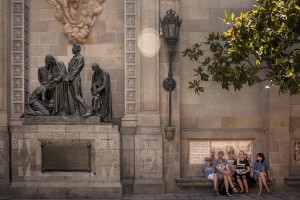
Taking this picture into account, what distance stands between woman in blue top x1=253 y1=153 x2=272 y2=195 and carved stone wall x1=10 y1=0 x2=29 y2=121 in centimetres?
797

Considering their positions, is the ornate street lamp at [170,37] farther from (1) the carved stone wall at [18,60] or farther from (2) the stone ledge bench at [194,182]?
(1) the carved stone wall at [18,60]

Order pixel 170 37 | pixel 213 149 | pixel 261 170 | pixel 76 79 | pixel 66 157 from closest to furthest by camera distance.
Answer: pixel 66 157 < pixel 76 79 < pixel 170 37 < pixel 261 170 < pixel 213 149

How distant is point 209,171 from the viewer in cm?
1218

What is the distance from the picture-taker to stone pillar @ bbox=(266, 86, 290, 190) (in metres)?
12.6

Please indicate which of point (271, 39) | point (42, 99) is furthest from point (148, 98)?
point (271, 39)

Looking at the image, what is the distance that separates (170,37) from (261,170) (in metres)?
5.23

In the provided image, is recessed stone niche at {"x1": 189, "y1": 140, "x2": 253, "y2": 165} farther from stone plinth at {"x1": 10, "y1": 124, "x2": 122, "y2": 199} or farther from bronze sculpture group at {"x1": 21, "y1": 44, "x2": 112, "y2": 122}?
bronze sculpture group at {"x1": 21, "y1": 44, "x2": 112, "y2": 122}

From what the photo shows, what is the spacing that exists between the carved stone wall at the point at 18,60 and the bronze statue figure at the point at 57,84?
1.51 metres

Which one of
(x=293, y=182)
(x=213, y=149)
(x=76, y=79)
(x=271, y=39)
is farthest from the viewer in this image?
(x=213, y=149)

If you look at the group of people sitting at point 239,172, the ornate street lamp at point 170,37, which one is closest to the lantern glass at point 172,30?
the ornate street lamp at point 170,37

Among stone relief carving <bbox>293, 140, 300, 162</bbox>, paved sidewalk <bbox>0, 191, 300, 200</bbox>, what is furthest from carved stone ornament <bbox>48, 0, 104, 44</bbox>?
stone relief carving <bbox>293, 140, 300, 162</bbox>

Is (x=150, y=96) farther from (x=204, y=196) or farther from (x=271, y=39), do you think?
(x=271, y=39)

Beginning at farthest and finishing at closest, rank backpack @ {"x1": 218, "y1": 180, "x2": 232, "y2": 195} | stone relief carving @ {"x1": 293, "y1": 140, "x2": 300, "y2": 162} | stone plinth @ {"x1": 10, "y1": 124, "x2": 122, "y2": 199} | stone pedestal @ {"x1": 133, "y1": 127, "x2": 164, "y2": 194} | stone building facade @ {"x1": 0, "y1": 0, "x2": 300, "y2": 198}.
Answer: stone relief carving @ {"x1": 293, "y1": 140, "x2": 300, "y2": 162} → stone building facade @ {"x1": 0, "y1": 0, "x2": 300, "y2": 198} → stone pedestal @ {"x1": 133, "y1": 127, "x2": 164, "y2": 194} → backpack @ {"x1": 218, "y1": 180, "x2": 232, "y2": 195} → stone plinth @ {"x1": 10, "y1": 124, "x2": 122, "y2": 199}

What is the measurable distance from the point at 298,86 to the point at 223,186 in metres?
4.84
